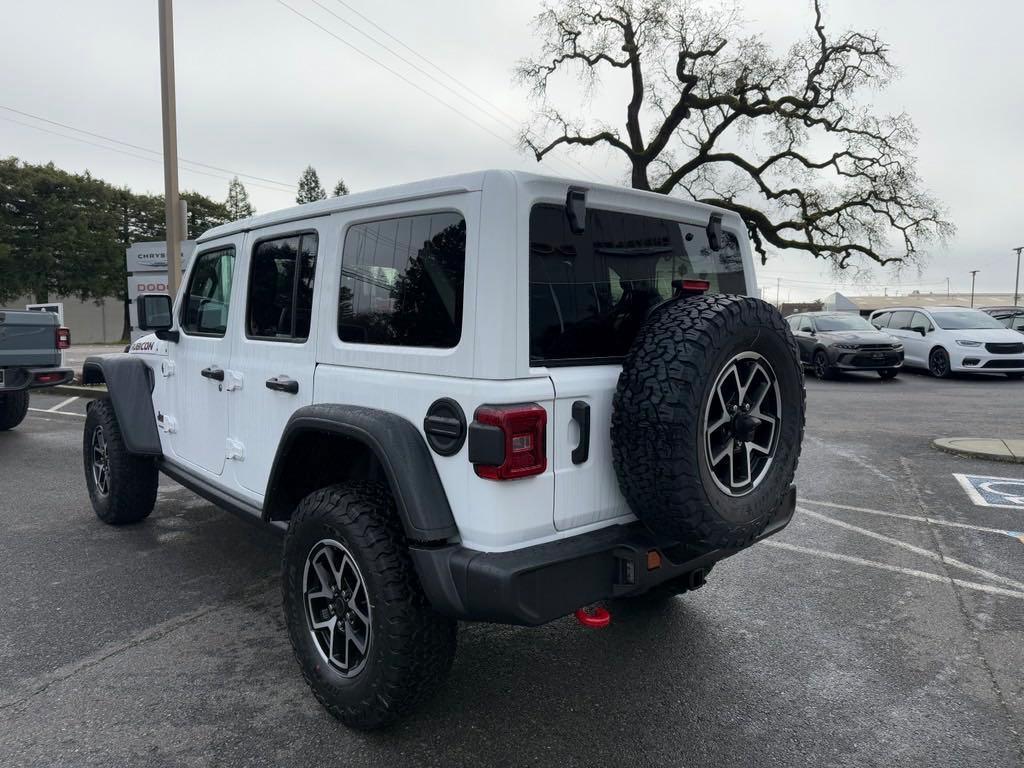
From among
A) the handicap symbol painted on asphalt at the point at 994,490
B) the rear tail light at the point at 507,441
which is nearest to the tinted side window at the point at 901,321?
the handicap symbol painted on asphalt at the point at 994,490

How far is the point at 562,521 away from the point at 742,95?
2906 cm

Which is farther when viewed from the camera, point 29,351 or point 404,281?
point 29,351

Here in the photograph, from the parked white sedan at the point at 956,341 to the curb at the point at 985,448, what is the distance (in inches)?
297

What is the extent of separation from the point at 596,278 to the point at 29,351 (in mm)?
7918

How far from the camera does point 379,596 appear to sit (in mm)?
2447

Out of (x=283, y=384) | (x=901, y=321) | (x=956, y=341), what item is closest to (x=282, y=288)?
(x=283, y=384)


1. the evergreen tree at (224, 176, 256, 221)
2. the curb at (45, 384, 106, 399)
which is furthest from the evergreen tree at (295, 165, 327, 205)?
the curb at (45, 384, 106, 399)

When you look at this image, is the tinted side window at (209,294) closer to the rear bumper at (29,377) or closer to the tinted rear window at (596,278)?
the tinted rear window at (596,278)

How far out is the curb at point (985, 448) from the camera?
705 centimetres

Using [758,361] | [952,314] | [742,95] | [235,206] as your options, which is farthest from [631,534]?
[235,206]

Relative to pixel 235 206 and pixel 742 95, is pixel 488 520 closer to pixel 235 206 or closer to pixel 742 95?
pixel 742 95

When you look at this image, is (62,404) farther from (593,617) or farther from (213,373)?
(593,617)

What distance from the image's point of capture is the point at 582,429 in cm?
248

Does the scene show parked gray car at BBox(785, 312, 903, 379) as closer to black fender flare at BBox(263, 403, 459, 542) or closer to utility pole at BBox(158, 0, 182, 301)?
utility pole at BBox(158, 0, 182, 301)
